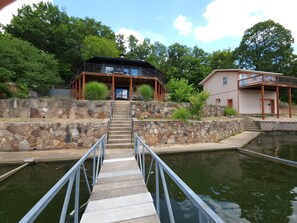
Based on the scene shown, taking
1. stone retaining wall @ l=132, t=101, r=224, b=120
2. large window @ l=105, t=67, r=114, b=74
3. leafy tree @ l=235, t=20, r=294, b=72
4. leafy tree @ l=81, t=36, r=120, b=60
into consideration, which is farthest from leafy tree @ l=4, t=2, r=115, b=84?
leafy tree @ l=235, t=20, r=294, b=72

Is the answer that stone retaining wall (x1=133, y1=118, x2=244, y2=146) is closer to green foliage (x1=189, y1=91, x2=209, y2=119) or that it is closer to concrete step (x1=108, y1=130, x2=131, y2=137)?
concrete step (x1=108, y1=130, x2=131, y2=137)

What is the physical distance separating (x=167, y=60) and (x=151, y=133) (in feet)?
121

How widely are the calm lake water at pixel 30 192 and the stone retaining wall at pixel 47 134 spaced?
2355 mm

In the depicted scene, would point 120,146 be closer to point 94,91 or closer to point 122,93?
point 94,91

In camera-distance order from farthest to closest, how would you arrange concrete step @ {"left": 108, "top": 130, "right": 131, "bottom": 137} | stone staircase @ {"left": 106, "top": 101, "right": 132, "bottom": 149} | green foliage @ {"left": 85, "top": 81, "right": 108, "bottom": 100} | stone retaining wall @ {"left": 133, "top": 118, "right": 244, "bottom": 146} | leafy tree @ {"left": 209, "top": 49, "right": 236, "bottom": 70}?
leafy tree @ {"left": 209, "top": 49, "right": 236, "bottom": 70}
green foliage @ {"left": 85, "top": 81, "right": 108, "bottom": 100}
stone retaining wall @ {"left": 133, "top": 118, "right": 244, "bottom": 146}
concrete step @ {"left": 108, "top": 130, "right": 131, "bottom": 137}
stone staircase @ {"left": 106, "top": 101, "right": 132, "bottom": 149}

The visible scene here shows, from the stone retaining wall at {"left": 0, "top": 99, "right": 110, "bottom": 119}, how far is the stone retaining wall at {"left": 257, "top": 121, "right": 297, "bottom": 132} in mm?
14781

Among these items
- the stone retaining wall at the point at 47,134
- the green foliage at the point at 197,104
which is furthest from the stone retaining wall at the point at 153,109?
the stone retaining wall at the point at 47,134

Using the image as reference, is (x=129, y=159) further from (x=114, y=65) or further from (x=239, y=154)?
(x=114, y=65)

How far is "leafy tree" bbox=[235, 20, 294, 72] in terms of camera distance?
3089cm

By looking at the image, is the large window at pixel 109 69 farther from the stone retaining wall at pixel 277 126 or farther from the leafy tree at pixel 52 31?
the stone retaining wall at pixel 277 126

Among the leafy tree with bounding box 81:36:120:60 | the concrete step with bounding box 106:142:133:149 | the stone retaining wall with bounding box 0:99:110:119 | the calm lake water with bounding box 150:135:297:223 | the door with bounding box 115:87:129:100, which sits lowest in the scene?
the calm lake water with bounding box 150:135:297:223

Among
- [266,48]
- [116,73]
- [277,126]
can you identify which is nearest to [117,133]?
[116,73]

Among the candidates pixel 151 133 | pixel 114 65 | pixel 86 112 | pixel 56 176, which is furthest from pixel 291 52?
pixel 56 176

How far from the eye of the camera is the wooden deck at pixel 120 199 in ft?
8.25
